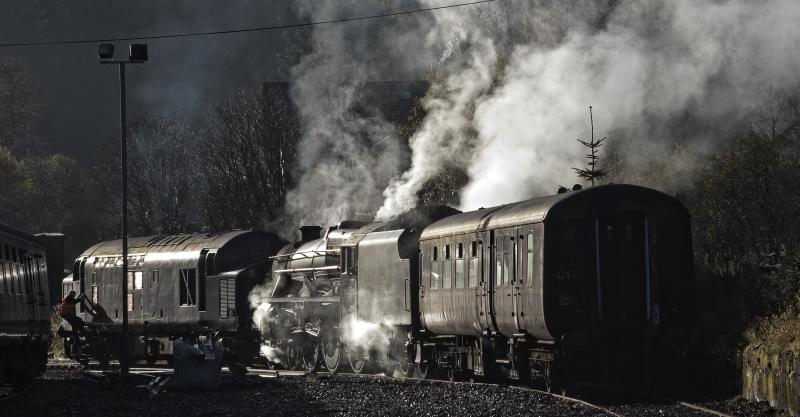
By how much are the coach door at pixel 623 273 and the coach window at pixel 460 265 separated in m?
3.35

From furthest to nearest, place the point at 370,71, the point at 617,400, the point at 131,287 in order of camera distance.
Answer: the point at 370,71, the point at 131,287, the point at 617,400

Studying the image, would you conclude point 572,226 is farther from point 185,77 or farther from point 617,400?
point 185,77

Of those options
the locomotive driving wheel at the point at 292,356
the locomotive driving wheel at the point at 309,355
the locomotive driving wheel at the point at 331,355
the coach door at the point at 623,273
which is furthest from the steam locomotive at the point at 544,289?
the locomotive driving wheel at the point at 292,356

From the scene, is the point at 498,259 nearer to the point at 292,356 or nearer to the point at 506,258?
the point at 506,258

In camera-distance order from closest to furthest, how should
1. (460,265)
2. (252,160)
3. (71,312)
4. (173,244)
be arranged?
(460,265) → (71,312) → (173,244) → (252,160)

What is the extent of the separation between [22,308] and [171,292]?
881cm

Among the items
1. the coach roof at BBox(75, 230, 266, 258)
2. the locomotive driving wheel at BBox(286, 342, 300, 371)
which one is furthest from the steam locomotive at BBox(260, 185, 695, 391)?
the coach roof at BBox(75, 230, 266, 258)

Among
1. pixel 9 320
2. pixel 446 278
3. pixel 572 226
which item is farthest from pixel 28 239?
pixel 572 226

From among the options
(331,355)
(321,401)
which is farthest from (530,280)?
(331,355)

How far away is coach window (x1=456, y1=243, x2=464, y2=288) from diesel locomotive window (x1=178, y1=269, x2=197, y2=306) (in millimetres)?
10224

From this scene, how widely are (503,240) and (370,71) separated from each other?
106 ft

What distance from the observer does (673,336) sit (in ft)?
57.9

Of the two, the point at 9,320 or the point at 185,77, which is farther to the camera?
the point at 185,77

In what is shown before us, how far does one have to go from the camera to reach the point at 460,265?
20672 mm
